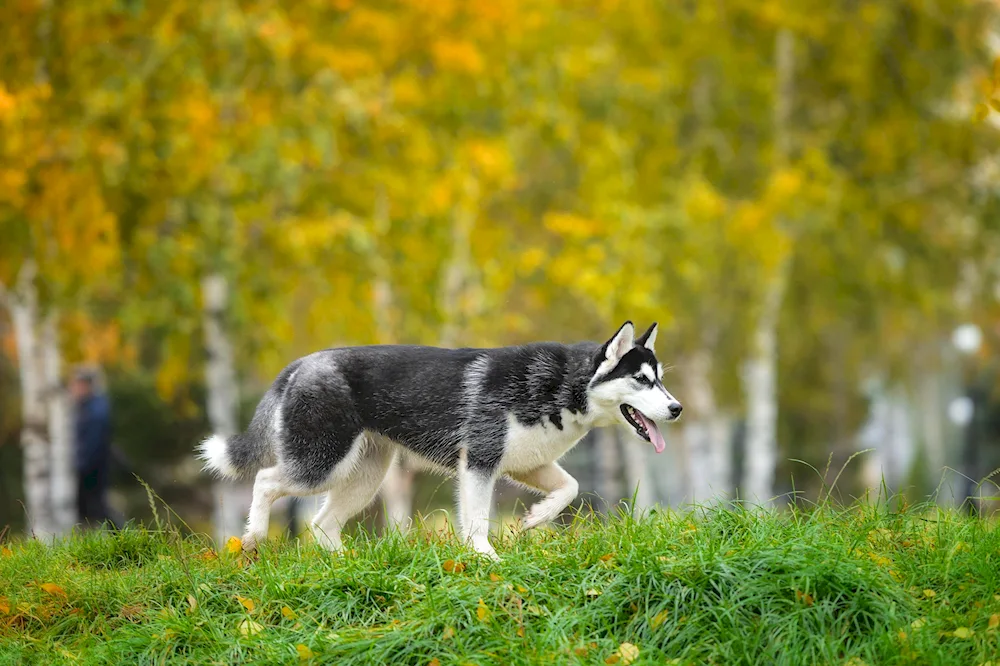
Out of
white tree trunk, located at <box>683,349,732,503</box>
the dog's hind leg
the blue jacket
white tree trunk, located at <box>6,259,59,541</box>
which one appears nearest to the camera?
the dog's hind leg

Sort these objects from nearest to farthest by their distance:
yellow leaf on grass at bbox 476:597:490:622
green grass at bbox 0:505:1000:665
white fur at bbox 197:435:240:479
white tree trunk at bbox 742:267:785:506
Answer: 1. green grass at bbox 0:505:1000:665
2. yellow leaf on grass at bbox 476:597:490:622
3. white fur at bbox 197:435:240:479
4. white tree trunk at bbox 742:267:785:506

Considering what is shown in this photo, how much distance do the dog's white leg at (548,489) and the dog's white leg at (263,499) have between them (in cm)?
141

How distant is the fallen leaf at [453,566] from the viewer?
19.5ft

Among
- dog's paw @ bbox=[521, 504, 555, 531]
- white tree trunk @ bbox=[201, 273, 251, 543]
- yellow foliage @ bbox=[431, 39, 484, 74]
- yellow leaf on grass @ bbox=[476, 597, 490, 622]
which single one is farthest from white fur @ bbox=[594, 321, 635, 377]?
yellow foliage @ bbox=[431, 39, 484, 74]

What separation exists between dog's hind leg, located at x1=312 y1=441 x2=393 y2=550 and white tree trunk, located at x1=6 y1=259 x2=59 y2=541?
619 centimetres

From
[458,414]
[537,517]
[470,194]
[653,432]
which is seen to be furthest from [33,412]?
[653,432]

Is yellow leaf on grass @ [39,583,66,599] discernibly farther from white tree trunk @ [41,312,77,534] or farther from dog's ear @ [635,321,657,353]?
white tree trunk @ [41,312,77,534]

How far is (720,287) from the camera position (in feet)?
63.4

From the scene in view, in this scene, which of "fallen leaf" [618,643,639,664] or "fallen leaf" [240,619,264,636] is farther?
"fallen leaf" [240,619,264,636]

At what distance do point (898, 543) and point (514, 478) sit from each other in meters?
2.29

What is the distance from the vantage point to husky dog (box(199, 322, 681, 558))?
6758mm

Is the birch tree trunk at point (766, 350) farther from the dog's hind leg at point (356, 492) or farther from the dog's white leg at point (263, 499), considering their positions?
the dog's white leg at point (263, 499)

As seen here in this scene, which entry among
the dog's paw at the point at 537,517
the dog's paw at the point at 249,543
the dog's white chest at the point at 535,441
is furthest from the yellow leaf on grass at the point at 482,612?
the dog's paw at the point at 249,543

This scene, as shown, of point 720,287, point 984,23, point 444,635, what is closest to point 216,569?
point 444,635
